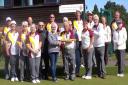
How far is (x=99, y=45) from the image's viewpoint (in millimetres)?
15062

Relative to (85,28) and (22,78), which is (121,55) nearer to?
(85,28)

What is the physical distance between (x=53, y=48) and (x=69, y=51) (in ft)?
1.81

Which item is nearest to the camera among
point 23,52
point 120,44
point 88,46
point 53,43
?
point 53,43

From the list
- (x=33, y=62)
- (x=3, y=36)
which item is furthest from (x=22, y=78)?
(x=3, y=36)

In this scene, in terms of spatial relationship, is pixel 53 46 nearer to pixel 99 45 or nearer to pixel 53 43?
pixel 53 43

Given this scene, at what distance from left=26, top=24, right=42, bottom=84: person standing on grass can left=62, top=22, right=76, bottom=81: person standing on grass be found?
88cm

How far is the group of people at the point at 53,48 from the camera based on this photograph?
14547mm

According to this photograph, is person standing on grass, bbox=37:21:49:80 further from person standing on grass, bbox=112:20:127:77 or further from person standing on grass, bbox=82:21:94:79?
person standing on grass, bbox=112:20:127:77

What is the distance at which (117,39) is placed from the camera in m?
15.4

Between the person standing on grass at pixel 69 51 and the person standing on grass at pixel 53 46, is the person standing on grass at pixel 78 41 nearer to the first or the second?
the person standing on grass at pixel 69 51

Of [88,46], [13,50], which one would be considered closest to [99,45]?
[88,46]

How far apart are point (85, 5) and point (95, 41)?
7.38 meters

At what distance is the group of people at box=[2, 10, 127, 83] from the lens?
14547 millimetres

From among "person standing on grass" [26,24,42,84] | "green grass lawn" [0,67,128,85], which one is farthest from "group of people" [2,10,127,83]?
"green grass lawn" [0,67,128,85]
